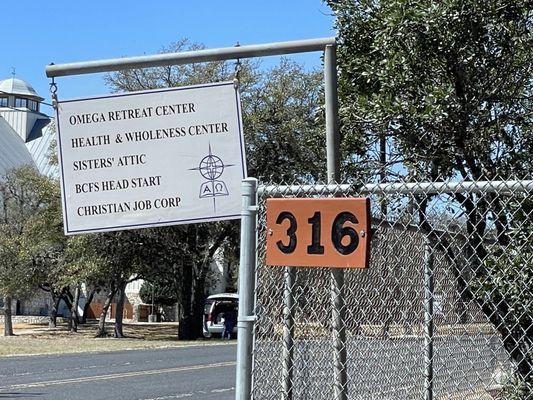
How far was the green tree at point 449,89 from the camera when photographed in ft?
21.1

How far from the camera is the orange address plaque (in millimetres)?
3854

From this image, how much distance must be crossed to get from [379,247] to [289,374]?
979 millimetres

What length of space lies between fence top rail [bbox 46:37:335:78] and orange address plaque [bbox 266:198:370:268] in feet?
3.54

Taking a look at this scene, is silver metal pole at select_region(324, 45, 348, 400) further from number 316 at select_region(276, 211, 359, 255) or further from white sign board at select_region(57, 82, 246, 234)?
white sign board at select_region(57, 82, 246, 234)

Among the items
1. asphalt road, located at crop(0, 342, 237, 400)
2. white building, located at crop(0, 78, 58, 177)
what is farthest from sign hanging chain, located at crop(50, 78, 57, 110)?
white building, located at crop(0, 78, 58, 177)

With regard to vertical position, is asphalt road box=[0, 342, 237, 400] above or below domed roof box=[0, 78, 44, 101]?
below

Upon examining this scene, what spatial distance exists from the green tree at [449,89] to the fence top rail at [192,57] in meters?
1.95

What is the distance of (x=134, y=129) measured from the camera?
4742 millimetres

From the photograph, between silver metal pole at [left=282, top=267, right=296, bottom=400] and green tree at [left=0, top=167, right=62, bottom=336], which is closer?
silver metal pole at [left=282, top=267, right=296, bottom=400]

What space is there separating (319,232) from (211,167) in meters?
0.97

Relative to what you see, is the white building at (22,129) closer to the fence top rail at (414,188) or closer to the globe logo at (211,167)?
the globe logo at (211,167)

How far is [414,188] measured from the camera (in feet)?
12.9

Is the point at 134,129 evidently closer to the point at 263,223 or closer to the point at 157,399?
the point at 263,223

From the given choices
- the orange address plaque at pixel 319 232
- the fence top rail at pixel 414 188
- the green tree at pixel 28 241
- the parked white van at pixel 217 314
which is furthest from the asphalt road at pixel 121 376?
the parked white van at pixel 217 314
